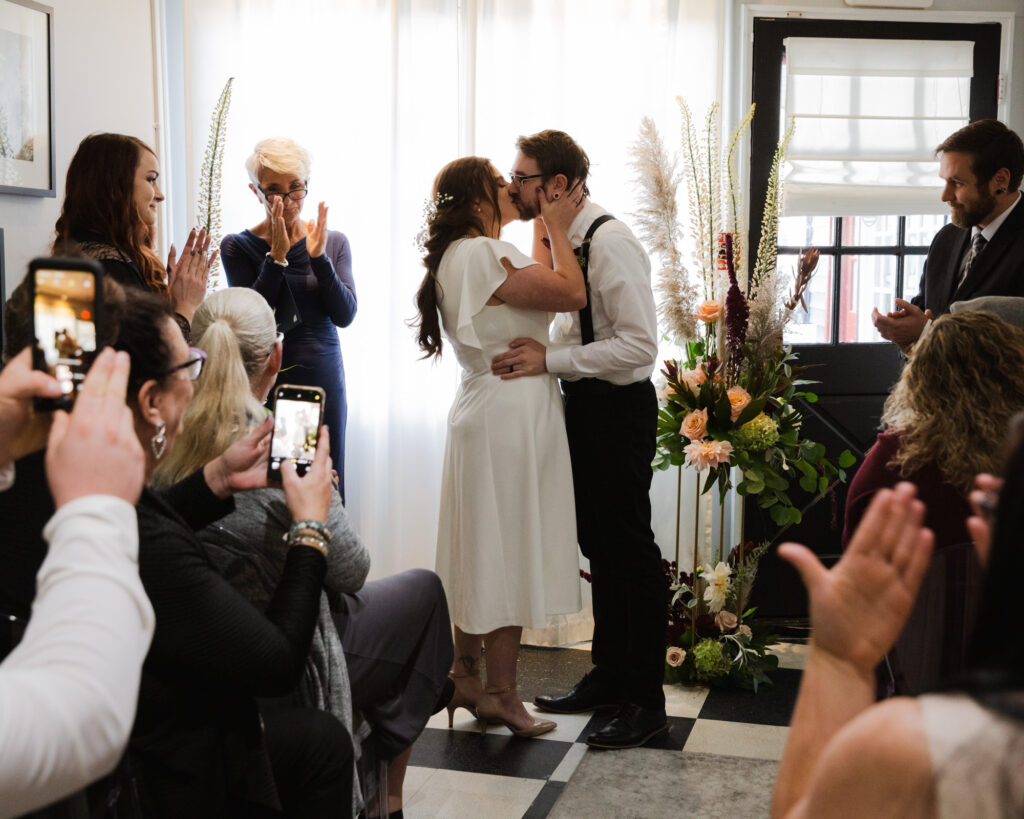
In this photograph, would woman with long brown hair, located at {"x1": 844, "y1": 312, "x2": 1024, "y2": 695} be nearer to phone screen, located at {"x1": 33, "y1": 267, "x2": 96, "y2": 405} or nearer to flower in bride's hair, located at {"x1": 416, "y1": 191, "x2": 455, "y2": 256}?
phone screen, located at {"x1": 33, "y1": 267, "x2": 96, "y2": 405}

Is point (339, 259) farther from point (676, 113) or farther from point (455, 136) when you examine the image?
point (676, 113)

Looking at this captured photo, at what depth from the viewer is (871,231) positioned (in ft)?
13.1

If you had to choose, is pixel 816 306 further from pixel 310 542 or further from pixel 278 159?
pixel 310 542

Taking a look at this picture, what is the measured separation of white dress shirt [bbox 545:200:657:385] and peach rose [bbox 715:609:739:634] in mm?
976

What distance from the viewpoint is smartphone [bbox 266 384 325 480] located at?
66.2 inches

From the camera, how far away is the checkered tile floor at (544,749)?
250cm

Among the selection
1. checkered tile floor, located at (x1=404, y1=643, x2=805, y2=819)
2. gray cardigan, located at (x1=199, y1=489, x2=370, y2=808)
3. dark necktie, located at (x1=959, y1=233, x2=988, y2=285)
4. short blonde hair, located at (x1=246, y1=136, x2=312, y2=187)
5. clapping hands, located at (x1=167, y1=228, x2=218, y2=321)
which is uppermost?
short blonde hair, located at (x1=246, y1=136, x2=312, y2=187)

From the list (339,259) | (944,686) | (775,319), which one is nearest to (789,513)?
(775,319)

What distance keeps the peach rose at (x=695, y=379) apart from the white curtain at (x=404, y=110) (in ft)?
2.38

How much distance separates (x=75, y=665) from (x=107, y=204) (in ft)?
6.84

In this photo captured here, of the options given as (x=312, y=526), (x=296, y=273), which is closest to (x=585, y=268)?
(x=296, y=273)

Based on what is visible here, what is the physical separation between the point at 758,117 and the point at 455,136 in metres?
1.16

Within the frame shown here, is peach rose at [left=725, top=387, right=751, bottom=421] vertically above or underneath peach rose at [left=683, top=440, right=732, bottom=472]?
above

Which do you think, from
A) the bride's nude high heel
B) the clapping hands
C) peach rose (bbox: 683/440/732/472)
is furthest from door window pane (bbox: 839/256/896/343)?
the clapping hands
